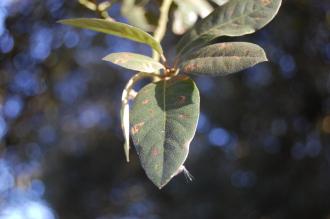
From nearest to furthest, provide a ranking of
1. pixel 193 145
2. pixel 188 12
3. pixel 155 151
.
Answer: pixel 155 151 < pixel 188 12 < pixel 193 145

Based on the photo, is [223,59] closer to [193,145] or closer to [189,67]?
[189,67]

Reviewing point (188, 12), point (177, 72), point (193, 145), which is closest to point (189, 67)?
point (177, 72)

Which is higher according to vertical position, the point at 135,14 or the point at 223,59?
the point at 223,59

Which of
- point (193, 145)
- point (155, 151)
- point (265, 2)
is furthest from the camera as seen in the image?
point (193, 145)

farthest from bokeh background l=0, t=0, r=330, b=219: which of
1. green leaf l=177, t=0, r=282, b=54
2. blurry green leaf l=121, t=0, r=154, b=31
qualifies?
green leaf l=177, t=0, r=282, b=54

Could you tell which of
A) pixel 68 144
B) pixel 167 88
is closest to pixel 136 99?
pixel 167 88

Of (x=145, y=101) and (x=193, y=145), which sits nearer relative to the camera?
(x=145, y=101)

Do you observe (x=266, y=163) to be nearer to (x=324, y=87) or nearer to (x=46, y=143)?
(x=324, y=87)
